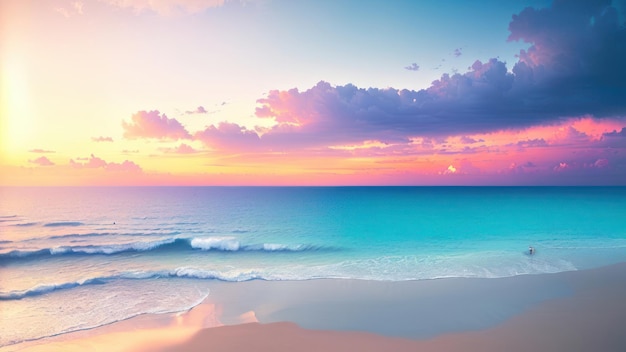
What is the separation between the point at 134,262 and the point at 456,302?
9331 mm

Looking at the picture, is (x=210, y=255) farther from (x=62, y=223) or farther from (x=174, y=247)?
(x=62, y=223)

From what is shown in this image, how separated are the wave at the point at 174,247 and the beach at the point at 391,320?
5.04 meters

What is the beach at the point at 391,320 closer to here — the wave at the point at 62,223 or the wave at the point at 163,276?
the wave at the point at 163,276

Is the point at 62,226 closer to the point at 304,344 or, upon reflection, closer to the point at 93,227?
the point at 93,227

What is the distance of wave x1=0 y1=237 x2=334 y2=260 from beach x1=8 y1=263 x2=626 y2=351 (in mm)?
5041

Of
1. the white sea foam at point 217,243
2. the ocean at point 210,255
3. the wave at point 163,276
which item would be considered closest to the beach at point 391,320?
the ocean at point 210,255

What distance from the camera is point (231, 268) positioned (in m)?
9.27

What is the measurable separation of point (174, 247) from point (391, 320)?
9790mm

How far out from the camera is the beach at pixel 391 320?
4605 millimetres

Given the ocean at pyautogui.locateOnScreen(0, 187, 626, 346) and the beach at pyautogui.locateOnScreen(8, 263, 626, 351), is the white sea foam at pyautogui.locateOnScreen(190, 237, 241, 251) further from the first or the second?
the beach at pyautogui.locateOnScreen(8, 263, 626, 351)

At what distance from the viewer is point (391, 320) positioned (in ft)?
17.6

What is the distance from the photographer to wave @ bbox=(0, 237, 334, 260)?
11008mm

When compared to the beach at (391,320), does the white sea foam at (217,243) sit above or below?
below

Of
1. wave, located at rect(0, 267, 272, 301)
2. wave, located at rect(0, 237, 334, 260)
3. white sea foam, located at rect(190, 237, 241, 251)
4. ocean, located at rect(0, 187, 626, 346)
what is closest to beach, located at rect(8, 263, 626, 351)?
ocean, located at rect(0, 187, 626, 346)
